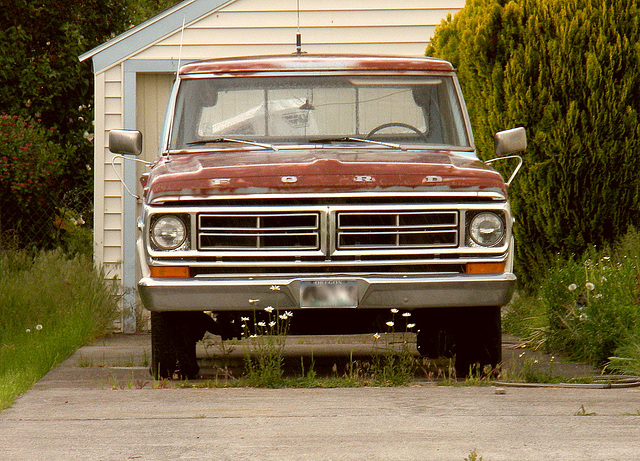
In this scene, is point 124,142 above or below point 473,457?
above

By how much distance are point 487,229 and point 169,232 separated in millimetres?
1738

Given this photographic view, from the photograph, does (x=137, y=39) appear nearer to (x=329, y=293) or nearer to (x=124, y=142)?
(x=124, y=142)

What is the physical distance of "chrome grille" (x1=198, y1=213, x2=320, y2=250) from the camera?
611 centimetres

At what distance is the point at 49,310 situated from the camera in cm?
980

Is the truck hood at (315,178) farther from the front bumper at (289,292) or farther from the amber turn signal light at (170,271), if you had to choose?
the front bumper at (289,292)

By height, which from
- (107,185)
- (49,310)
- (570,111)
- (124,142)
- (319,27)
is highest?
(319,27)

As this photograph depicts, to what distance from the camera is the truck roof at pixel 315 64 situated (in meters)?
7.24

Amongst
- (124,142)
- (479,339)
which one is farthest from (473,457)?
(124,142)

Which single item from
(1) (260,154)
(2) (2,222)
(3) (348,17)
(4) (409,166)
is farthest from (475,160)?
(2) (2,222)

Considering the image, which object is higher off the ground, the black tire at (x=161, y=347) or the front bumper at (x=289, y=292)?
the front bumper at (x=289, y=292)

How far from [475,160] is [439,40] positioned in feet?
12.7

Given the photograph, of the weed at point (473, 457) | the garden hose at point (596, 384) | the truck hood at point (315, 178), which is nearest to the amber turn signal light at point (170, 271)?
the truck hood at point (315, 178)

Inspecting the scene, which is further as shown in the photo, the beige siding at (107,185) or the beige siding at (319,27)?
the beige siding at (319,27)

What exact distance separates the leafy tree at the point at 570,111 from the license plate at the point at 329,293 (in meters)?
3.30
